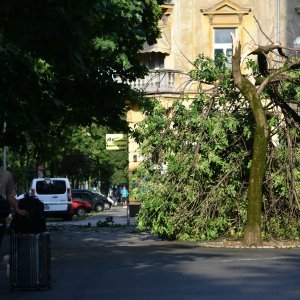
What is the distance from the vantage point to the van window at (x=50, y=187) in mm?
39656

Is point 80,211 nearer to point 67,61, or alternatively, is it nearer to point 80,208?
point 80,208

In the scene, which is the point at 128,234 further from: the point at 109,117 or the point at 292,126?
the point at 292,126

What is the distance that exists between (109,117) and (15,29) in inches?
672

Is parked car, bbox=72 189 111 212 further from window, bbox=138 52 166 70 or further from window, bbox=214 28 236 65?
window, bbox=214 28 236 65

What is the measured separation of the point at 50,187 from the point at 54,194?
14.3 inches

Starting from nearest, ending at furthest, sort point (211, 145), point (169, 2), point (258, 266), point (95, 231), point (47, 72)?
point (258, 266), point (47, 72), point (211, 145), point (95, 231), point (169, 2)

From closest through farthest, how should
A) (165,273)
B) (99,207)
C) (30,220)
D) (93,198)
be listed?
(30,220), (165,273), (93,198), (99,207)

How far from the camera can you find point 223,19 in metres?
39.9

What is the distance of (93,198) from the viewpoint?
186 ft

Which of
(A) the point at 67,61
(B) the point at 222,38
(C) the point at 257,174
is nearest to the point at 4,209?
(A) the point at 67,61

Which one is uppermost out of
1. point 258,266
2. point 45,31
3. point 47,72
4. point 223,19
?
point 223,19

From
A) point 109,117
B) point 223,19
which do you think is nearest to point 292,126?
point 109,117

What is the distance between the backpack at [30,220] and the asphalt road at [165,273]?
84 cm

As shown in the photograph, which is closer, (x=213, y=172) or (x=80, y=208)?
(x=213, y=172)
